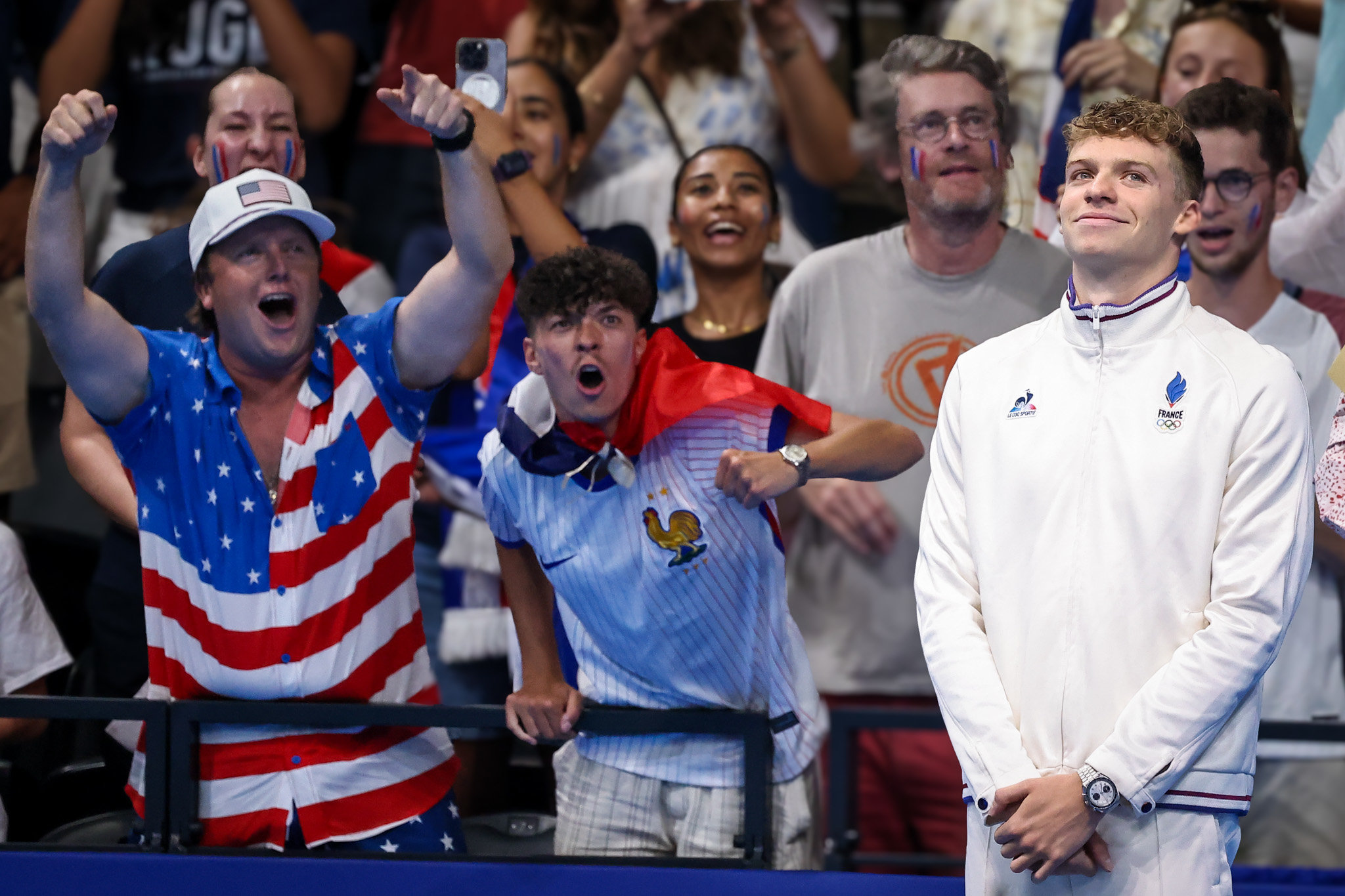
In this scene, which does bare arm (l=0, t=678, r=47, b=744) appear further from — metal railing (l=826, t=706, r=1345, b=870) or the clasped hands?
the clasped hands

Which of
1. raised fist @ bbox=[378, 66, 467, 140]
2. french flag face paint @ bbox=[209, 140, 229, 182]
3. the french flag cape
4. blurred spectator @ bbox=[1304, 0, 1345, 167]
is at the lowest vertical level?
the french flag cape

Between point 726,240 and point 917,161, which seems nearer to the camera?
point 917,161

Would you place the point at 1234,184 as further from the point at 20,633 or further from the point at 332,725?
the point at 20,633

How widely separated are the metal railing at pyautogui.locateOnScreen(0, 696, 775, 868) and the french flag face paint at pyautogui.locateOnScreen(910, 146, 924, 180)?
130 cm

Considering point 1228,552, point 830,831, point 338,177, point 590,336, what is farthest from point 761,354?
point 338,177

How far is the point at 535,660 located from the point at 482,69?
118 cm

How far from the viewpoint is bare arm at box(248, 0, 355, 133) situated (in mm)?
4863

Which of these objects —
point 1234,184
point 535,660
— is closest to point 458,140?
point 535,660

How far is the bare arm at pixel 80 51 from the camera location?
4.80 meters

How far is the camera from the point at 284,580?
298 centimetres

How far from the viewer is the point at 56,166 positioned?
2.77 meters

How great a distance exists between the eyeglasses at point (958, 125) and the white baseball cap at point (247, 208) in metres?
1.30

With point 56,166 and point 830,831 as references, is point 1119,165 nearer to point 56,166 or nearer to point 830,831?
point 830,831

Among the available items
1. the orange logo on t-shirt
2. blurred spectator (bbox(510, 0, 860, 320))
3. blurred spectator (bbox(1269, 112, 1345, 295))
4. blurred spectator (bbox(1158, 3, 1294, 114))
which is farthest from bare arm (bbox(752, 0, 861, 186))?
blurred spectator (bbox(1269, 112, 1345, 295))
